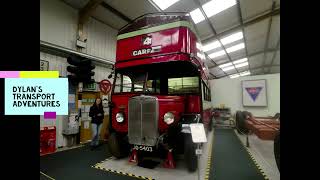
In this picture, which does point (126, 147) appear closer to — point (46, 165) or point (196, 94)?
point (46, 165)

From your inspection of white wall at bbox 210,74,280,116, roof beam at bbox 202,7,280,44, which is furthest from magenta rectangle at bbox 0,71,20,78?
white wall at bbox 210,74,280,116

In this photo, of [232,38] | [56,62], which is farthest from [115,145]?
[232,38]

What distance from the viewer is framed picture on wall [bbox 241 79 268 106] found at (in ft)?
32.4

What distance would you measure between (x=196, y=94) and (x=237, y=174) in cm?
171

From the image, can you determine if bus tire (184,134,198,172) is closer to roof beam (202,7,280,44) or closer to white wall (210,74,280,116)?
roof beam (202,7,280,44)

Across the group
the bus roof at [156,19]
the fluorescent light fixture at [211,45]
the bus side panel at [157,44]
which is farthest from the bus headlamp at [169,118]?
the fluorescent light fixture at [211,45]

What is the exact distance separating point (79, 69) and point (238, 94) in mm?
8373

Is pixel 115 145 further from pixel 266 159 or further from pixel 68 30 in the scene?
pixel 68 30

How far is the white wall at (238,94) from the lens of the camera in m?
9.80

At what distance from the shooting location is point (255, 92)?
995 cm

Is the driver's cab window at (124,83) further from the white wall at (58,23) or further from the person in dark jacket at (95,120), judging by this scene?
the white wall at (58,23)

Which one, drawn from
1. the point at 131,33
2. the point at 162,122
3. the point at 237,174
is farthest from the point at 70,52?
the point at 237,174

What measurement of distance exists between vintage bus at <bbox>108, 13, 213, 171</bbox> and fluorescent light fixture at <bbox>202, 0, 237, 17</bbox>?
3404 mm

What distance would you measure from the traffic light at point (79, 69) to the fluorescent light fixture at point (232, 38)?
7236mm
